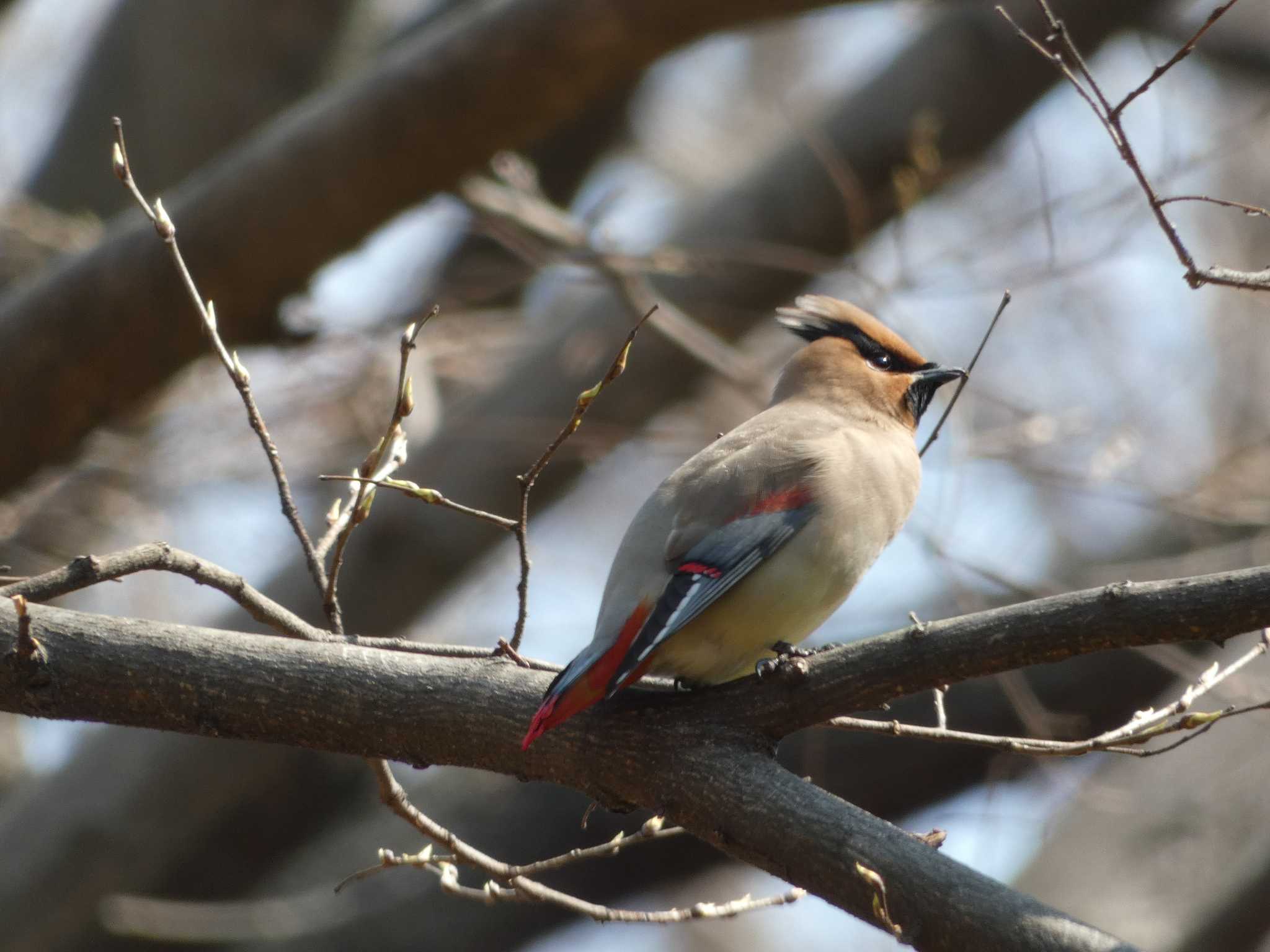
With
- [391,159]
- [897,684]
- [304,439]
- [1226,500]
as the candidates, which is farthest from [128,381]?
[1226,500]

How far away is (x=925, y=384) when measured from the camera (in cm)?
425

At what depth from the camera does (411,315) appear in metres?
7.09

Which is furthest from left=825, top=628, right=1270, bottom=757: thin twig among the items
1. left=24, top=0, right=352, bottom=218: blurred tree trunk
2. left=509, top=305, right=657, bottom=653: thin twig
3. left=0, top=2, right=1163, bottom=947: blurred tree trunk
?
left=24, top=0, right=352, bottom=218: blurred tree trunk

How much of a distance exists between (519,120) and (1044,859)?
474cm

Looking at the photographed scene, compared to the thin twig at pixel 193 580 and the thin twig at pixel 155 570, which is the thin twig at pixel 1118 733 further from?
the thin twig at pixel 155 570

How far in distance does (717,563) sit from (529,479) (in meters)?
0.63

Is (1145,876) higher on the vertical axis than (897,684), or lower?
higher

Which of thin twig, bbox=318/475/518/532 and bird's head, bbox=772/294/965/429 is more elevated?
bird's head, bbox=772/294/965/429

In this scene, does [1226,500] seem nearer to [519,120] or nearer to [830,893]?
[519,120]

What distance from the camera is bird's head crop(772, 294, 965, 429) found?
410 centimetres

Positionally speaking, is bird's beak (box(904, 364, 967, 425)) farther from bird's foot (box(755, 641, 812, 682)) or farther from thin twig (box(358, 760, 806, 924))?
thin twig (box(358, 760, 806, 924))

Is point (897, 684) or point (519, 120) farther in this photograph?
point (519, 120)

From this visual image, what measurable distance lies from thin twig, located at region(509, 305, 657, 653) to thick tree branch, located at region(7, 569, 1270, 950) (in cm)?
10

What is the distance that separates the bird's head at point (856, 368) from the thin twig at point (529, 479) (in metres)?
1.45
